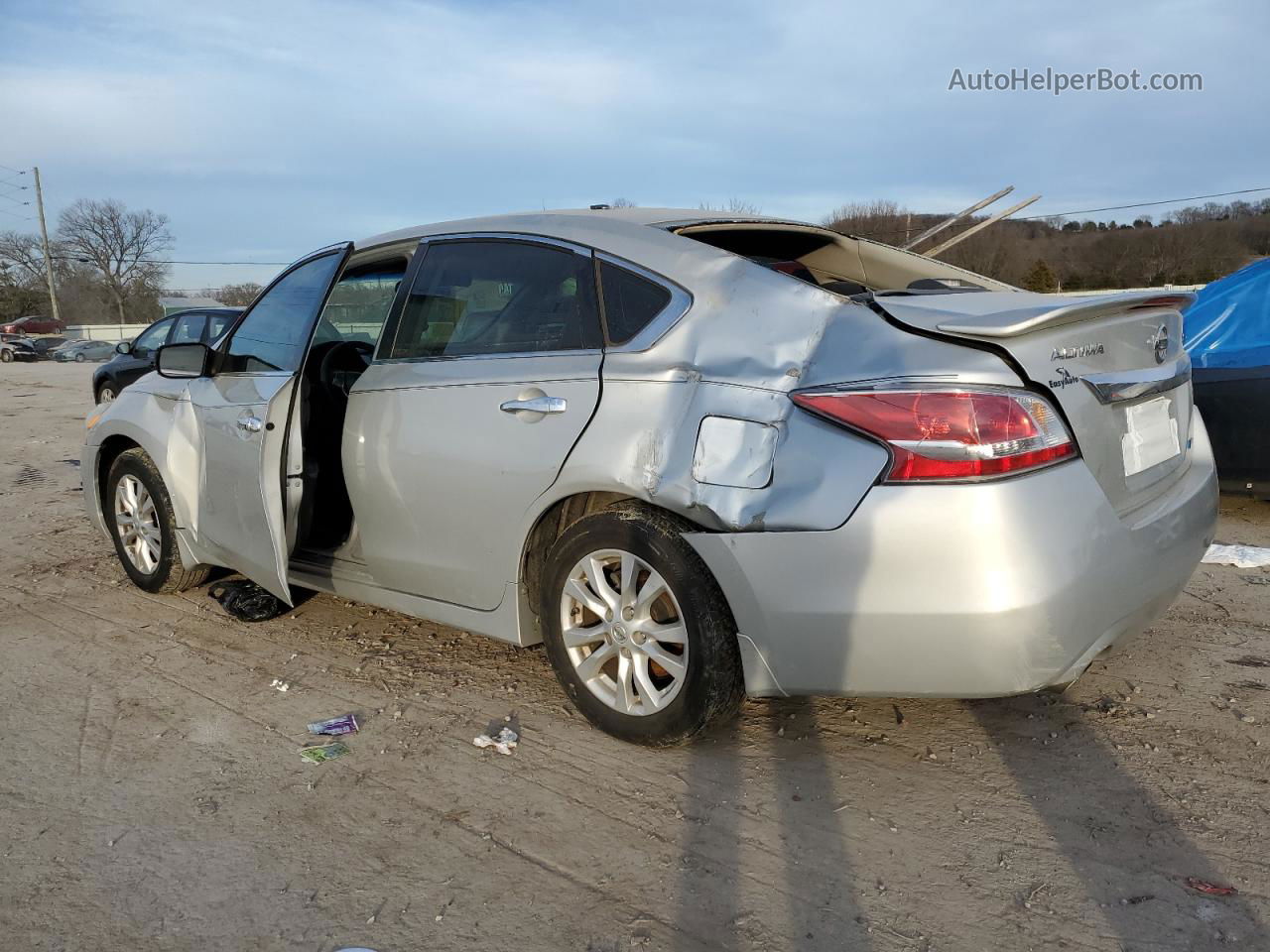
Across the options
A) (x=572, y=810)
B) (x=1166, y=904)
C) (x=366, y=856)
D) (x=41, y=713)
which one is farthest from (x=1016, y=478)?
(x=41, y=713)

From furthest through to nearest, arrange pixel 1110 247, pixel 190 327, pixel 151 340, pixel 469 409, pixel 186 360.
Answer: pixel 1110 247
pixel 151 340
pixel 190 327
pixel 186 360
pixel 469 409

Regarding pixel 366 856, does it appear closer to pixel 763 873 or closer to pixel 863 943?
pixel 763 873

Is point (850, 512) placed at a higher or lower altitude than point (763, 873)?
higher

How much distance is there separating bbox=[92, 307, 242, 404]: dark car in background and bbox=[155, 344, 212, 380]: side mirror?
370 inches

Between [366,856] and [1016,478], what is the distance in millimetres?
2020

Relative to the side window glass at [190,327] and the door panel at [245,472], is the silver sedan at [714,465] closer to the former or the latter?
the door panel at [245,472]

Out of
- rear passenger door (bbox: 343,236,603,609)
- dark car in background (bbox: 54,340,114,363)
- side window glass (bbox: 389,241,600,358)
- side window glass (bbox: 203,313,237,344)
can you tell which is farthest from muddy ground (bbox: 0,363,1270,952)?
dark car in background (bbox: 54,340,114,363)

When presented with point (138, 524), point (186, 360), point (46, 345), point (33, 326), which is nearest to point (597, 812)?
point (186, 360)

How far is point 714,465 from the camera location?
2.79m

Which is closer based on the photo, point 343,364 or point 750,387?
point 750,387

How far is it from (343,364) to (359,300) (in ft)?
1.10

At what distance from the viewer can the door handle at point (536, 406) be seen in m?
3.17

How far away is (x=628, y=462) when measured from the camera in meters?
2.96

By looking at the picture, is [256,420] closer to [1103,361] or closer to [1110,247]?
[1103,361]
